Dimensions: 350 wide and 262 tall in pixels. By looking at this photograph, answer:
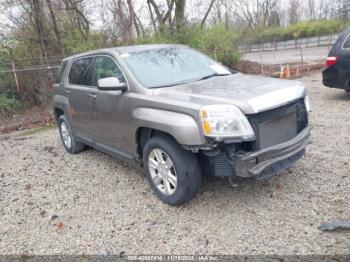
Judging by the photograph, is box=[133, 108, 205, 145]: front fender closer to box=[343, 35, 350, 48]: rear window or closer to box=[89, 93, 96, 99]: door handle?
box=[89, 93, 96, 99]: door handle

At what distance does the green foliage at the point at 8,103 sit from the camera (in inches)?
407

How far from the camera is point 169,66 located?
14.3 ft

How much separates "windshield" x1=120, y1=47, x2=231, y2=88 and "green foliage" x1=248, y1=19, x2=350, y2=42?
106ft

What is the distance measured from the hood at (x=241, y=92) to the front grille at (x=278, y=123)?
88 millimetres

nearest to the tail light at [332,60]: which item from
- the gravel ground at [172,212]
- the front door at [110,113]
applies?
the gravel ground at [172,212]

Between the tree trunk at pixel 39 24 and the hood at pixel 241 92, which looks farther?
the tree trunk at pixel 39 24

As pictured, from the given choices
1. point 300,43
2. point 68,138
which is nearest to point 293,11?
point 300,43

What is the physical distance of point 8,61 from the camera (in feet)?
36.6

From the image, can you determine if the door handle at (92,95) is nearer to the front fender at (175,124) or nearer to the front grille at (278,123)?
the front fender at (175,124)

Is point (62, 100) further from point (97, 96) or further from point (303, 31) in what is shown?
point (303, 31)

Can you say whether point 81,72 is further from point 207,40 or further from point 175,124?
point 207,40

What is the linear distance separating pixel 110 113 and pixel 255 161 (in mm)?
2064

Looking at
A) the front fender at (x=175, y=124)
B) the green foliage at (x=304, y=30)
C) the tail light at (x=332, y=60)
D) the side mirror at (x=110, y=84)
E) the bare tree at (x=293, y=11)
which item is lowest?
the front fender at (x=175, y=124)

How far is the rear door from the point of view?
4.99 meters
